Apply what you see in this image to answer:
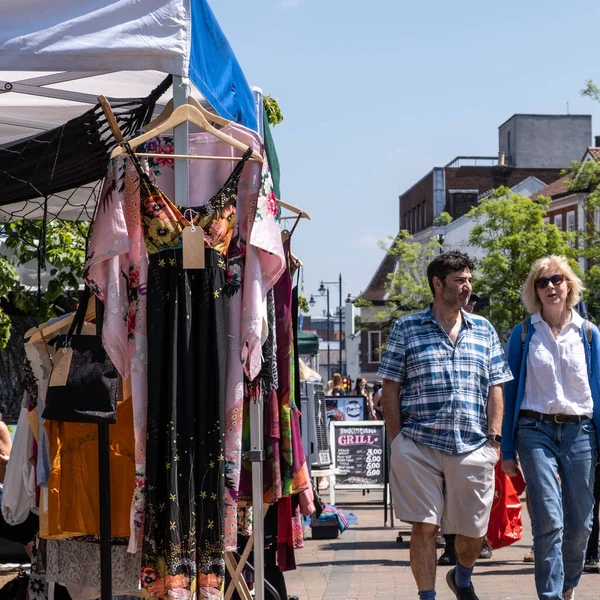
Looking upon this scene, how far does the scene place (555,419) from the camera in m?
7.09

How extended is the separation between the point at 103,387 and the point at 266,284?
0.86 m

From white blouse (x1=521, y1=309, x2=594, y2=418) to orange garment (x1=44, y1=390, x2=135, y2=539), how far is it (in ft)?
9.19

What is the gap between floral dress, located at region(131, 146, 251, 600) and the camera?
502 centimetres

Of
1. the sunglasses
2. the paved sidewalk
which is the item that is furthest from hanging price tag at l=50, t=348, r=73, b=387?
the paved sidewalk

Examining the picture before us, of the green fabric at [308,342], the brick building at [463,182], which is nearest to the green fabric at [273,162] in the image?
the green fabric at [308,342]

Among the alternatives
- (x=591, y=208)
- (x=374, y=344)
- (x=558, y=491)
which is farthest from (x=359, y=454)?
(x=374, y=344)

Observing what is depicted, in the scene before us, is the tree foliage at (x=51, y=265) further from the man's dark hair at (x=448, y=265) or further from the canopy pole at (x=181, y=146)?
the canopy pole at (x=181, y=146)

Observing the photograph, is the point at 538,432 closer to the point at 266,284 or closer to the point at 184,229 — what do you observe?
the point at 266,284

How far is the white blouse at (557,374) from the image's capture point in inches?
280

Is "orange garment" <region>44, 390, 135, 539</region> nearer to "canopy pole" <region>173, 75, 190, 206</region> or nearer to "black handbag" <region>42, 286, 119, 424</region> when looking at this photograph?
"black handbag" <region>42, 286, 119, 424</region>

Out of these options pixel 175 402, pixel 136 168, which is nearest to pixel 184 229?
pixel 136 168

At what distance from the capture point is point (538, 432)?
7117 millimetres

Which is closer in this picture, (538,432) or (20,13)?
(20,13)

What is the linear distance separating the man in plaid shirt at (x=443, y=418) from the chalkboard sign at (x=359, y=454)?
30.2ft
